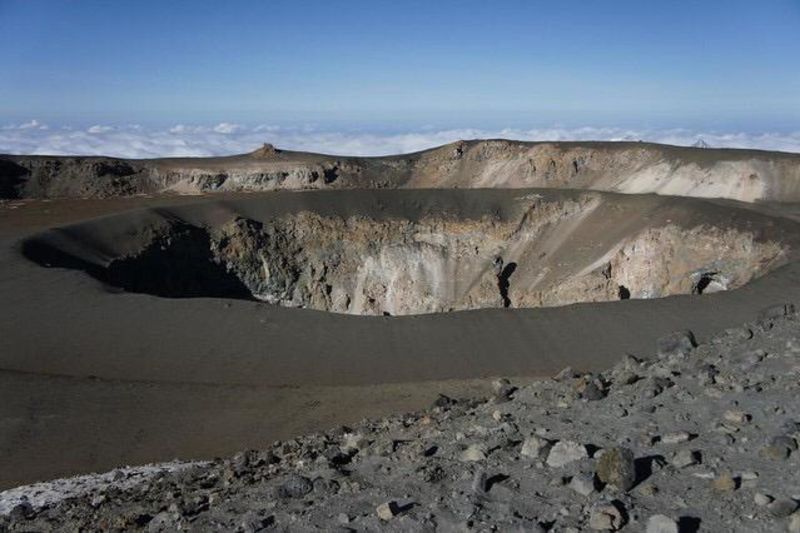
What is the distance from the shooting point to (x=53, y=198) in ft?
161

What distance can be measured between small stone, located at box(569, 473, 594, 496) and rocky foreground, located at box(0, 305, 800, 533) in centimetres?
1

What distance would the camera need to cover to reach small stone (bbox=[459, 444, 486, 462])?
7.47 meters

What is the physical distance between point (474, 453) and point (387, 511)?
1.37 metres

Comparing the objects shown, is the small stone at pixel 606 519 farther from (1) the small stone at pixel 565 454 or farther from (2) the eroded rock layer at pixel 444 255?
(2) the eroded rock layer at pixel 444 255

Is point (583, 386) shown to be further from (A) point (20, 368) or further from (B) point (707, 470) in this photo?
(A) point (20, 368)

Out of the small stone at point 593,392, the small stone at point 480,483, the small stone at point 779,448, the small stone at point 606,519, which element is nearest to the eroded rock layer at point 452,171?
the small stone at point 593,392

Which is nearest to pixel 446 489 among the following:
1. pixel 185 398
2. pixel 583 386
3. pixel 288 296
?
pixel 583 386

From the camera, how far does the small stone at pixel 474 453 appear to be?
747 centimetres

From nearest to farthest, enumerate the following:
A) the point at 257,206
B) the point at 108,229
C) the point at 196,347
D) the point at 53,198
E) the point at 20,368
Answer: the point at 20,368
the point at 196,347
the point at 108,229
the point at 257,206
the point at 53,198

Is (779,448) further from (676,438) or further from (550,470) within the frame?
(550,470)

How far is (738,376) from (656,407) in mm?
1396

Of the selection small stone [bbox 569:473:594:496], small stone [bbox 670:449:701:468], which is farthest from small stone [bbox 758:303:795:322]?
small stone [bbox 569:473:594:496]

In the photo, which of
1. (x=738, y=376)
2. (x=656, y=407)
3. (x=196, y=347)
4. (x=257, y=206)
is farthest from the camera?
(x=257, y=206)

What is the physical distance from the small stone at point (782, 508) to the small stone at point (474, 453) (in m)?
2.72
